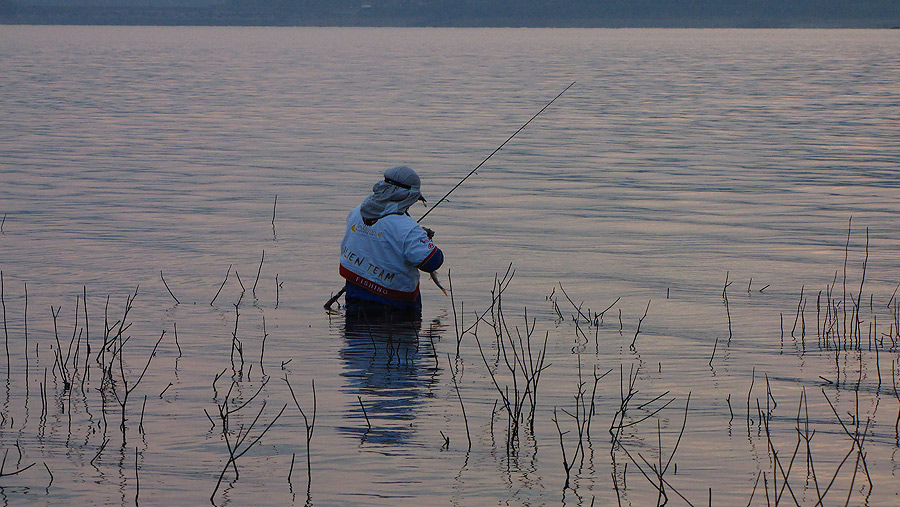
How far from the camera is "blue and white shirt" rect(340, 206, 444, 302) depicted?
348 inches

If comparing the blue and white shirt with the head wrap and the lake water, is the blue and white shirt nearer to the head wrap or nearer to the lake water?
the head wrap

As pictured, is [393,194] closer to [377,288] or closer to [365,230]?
[365,230]

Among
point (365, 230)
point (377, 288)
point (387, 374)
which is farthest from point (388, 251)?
point (387, 374)

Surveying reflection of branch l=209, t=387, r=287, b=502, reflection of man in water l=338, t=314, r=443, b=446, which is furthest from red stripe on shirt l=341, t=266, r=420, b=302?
reflection of branch l=209, t=387, r=287, b=502

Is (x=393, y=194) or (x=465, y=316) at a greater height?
(x=393, y=194)

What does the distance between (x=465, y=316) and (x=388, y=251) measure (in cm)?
185

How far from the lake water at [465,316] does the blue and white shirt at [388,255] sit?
43cm

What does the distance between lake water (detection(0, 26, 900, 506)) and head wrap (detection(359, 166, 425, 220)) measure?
1.04m

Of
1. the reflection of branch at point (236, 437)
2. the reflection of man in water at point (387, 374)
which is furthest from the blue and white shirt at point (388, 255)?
the reflection of branch at point (236, 437)

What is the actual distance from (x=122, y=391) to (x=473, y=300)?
4.44 metres

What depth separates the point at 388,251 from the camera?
899cm

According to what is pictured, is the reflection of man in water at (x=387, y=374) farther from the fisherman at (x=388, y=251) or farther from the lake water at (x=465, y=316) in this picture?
the fisherman at (x=388, y=251)

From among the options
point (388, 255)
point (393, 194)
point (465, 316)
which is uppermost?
point (393, 194)

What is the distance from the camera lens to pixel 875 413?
7324 mm
